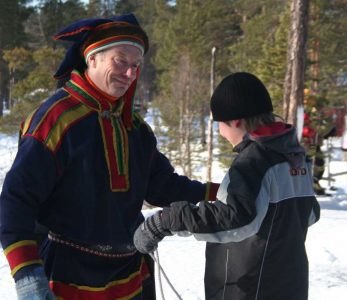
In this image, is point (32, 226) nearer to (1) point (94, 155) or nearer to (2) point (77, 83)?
(1) point (94, 155)

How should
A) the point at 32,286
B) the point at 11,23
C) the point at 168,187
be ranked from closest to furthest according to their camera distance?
the point at 32,286, the point at 168,187, the point at 11,23

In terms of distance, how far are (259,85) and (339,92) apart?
61.5 ft

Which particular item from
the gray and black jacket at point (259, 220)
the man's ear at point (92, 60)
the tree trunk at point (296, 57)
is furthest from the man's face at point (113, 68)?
the tree trunk at point (296, 57)

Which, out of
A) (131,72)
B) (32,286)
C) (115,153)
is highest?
(131,72)

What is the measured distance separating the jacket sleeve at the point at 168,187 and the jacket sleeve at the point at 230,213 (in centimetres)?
45

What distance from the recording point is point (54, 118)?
160cm

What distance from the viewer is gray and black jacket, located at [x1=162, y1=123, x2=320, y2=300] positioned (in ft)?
5.32

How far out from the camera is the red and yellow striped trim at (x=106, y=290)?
5.60 ft

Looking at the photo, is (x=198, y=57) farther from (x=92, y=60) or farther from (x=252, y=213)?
(x=252, y=213)

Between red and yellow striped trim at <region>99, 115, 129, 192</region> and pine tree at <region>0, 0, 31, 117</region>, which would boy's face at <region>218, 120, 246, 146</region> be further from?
pine tree at <region>0, 0, 31, 117</region>

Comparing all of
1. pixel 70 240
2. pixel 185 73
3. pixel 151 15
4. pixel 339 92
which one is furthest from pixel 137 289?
pixel 151 15

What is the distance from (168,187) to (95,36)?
2.68 ft

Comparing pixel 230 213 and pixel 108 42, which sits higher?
pixel 108 42

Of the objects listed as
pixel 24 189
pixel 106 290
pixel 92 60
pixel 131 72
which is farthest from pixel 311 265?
pixel 24 189
